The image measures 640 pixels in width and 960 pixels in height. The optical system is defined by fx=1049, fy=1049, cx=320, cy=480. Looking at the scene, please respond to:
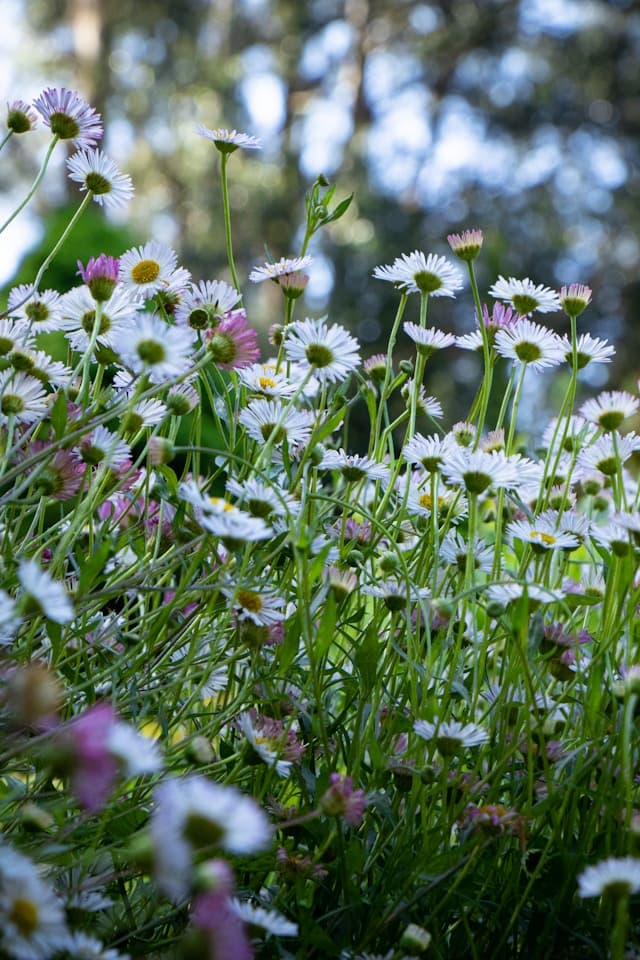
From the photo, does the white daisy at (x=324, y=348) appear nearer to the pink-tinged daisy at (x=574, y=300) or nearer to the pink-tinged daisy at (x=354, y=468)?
the pink-tinged daisy at (x=354, y=468)

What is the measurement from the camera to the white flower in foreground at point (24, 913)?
396mm

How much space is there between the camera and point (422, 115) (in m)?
9.84

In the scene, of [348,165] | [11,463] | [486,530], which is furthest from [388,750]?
[348,165]

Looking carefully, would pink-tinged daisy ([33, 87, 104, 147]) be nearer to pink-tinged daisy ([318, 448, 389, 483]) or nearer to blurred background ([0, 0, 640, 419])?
pink-tinged daisy ([318, 448, 389, 483])

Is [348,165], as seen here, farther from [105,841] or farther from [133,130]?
[105,841]

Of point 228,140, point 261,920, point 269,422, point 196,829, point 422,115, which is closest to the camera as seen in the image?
point 196,829

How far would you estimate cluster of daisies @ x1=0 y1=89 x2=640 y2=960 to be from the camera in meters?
0.51

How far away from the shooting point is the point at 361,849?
591 mm

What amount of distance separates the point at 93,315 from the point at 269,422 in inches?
5.7

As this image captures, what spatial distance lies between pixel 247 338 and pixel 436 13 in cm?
994

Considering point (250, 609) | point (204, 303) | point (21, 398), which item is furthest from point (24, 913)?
point (204, 303)

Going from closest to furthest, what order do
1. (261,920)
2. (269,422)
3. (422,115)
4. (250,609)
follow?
(261,920) < (250,609) < (269,422) < (422,115)

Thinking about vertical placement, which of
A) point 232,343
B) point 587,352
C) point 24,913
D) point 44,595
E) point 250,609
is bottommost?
point 24,913

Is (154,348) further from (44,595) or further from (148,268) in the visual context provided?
(148,268)
